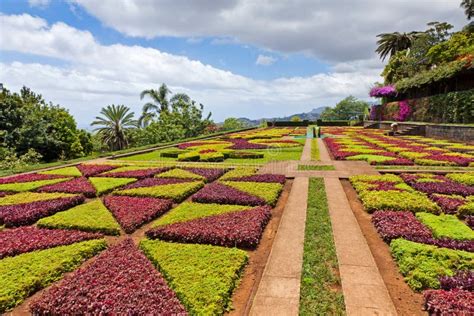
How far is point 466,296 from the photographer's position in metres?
3.09

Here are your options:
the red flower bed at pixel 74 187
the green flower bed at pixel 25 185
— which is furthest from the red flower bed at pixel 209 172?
the green flower bed at pixel 25 185

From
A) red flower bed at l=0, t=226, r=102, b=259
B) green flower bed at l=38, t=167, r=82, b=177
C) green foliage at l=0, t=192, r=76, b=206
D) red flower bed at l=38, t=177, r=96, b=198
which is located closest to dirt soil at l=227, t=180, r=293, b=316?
red flower bed at l=0, t=226, r=102, b=259

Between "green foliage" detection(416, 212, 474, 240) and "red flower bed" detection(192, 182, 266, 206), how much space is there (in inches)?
123

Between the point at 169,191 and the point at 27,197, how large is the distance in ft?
11.3

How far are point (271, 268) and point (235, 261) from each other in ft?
1.61

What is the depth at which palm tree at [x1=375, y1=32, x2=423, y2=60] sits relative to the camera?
141ft

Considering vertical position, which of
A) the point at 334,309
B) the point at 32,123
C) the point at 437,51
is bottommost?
the point at 334,309

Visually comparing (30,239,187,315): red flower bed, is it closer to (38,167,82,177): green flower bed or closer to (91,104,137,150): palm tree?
(38,167,82,177): green flower bed

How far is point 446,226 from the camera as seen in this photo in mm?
5020

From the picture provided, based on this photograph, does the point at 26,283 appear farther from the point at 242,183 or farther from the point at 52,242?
the point at 242,183

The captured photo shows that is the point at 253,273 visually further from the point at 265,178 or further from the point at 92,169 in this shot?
the point at 92,169

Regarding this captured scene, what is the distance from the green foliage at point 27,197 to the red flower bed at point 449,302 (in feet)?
24.8

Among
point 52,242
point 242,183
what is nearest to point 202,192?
point 242,183

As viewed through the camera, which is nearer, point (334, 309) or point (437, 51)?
point (334, 309)
